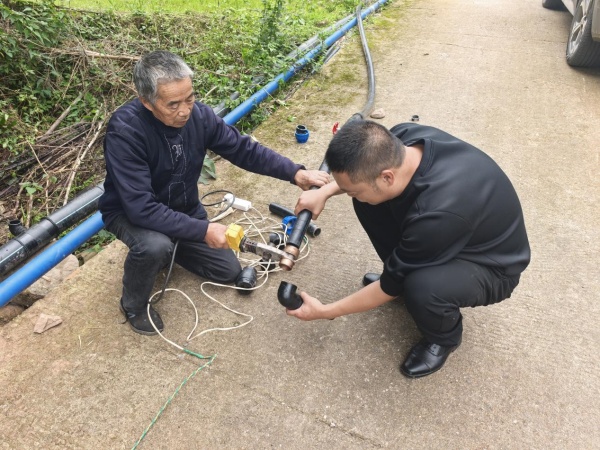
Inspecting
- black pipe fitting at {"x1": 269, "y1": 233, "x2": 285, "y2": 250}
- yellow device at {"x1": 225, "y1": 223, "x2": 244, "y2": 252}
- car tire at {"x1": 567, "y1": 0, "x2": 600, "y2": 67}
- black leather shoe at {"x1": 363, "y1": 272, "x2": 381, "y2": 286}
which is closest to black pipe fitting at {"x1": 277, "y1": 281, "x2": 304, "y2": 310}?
yellow device at {"x1": 225, "y1": 223, "x2": 244, "y2": 252}

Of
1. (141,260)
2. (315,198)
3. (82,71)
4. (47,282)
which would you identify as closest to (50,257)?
(47,282)

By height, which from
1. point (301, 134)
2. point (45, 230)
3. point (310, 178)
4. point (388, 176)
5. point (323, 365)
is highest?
point (388, 176)

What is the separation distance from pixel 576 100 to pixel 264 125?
3.14 meters

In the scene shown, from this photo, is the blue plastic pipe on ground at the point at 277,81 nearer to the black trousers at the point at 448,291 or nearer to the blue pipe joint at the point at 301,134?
the blue pipe joint at the point at 301,134

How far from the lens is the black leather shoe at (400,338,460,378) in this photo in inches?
79.0

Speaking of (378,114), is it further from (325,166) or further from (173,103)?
(173,103)

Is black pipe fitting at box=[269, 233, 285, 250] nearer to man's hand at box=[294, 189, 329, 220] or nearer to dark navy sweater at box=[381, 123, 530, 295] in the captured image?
man's hand at box=[294, 189, 329, 220]

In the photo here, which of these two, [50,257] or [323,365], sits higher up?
[50,257]

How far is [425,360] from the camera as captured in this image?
202cm

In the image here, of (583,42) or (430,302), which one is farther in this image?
(583,42)

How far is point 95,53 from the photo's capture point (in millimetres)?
4266

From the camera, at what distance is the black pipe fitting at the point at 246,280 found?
2.40 meters

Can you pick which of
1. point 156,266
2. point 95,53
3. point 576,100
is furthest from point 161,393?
point 576,100

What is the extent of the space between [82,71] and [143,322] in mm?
3087
